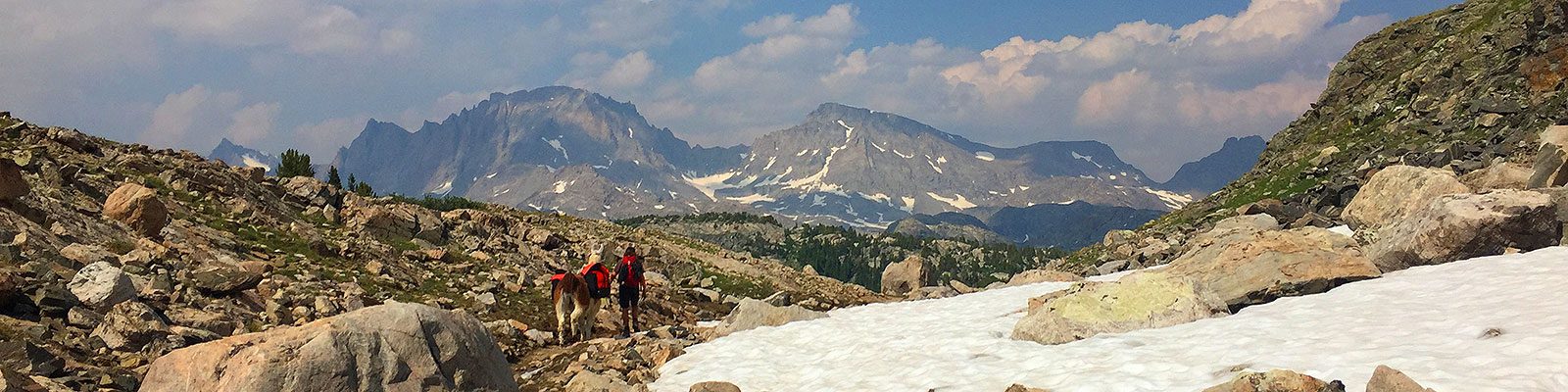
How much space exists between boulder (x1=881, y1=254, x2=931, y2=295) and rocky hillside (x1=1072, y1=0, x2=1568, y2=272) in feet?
38.0

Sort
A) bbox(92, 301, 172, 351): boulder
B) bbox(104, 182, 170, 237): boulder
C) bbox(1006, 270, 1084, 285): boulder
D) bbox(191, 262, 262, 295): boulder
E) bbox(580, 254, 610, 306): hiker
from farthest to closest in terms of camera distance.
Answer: bbox(1006, 270, 1084, 285): boulder < bbox(580, 254, 610, 306): hiker < bbox(104, 182, 170, 237): boulder < bbox(191, 262, 262, 295): boulder < bbox(92, 301, 172, 351): boulder

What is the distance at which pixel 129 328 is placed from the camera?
1382 cm

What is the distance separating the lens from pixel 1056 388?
41.1 feet

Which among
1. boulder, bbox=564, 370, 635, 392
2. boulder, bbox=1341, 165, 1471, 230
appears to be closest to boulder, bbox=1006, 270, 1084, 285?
boulder, bbox=1341, 165, 1471, 230

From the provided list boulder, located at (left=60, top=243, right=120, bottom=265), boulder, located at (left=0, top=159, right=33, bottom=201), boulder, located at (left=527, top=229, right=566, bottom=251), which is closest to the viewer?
boulder, located at (left=60, top=243, right=120, bottom=265)

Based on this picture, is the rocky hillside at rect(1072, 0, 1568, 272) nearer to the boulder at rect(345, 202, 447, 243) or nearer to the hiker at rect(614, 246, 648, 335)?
the hiker at rect(614, 246, 648, 335)

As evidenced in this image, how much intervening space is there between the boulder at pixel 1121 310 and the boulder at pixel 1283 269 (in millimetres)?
909

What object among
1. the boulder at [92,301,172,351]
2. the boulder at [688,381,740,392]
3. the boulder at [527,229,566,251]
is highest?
the boulder at [527,229,566,251]

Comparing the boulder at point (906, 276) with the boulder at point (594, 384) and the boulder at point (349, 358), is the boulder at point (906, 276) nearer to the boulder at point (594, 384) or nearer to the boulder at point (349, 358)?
the boulder at point (594, 384)

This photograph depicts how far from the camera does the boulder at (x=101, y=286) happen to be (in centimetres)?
1454

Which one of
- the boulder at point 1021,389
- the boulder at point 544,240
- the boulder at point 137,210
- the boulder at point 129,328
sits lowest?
the boulder at point 1021,389

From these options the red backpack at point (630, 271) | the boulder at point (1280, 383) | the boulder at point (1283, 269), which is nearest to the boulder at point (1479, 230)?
the boulder at point (1283, 269)

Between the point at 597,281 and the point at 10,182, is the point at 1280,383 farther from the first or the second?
the point at 10,182

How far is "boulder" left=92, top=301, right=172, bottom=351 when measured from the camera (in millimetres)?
13594
